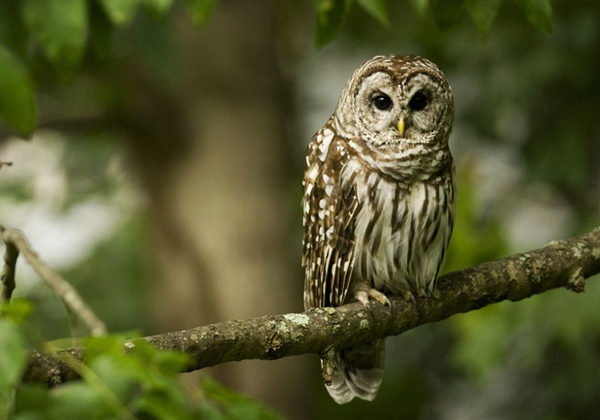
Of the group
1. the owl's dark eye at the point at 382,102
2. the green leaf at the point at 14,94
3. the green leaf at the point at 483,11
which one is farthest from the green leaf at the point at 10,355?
the owl's dark eye at the point at 382,102

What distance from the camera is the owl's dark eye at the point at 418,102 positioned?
364cm

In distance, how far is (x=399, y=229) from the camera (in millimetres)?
3697

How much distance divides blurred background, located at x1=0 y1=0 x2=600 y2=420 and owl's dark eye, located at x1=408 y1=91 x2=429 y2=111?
1.57 meters

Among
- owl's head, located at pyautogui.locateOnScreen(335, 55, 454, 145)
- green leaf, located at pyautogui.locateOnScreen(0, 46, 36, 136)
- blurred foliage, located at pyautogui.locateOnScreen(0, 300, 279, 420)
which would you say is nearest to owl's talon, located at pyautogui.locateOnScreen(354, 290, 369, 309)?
owl's head, located at pyautogui.locateOnScreen(335, 55, 454, 145)

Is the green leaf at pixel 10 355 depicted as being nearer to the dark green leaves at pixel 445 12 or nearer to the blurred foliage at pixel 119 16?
the blurred foliage at pixel 119 16

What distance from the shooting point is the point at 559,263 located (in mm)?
3514

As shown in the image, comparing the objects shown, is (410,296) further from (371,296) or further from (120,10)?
(120,10)

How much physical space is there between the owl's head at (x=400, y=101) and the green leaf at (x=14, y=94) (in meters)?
1.95

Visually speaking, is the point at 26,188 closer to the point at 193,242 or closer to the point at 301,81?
the point at 193,242

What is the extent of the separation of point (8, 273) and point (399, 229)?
1790 millimetres

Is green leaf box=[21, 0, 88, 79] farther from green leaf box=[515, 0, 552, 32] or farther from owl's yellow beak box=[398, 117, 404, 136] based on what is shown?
owl's yellow beak box=[398, 117, 404, 136]

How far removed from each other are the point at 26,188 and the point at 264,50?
2.00m

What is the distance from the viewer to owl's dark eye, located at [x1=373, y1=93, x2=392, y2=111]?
12.0 ft

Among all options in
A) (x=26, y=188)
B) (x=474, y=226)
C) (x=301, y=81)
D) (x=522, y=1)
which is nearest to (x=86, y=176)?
(x=26, y=188)
